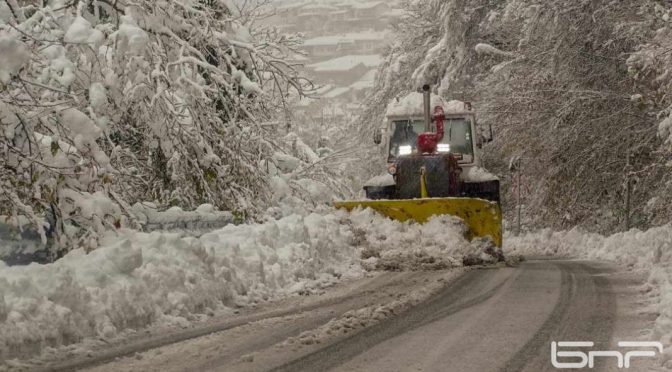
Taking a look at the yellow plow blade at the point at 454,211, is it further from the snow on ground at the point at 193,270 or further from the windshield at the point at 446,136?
the windshield at the point at 446,136

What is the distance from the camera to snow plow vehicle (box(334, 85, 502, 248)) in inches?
484

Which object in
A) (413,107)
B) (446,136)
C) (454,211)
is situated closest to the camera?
(454,211)

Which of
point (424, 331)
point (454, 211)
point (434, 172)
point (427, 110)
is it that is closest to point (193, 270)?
point (424, 331)

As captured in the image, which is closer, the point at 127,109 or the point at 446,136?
the point at 127,109

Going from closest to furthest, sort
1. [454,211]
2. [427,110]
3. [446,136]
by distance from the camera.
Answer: [454,211], [427,110], [446,136]

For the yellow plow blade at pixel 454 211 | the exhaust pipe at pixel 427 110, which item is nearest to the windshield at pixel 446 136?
the exhaust pipe at pixel 427 110

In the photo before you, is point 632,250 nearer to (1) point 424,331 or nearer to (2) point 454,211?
(2) point 454,211

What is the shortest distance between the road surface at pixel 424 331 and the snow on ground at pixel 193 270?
60 cm

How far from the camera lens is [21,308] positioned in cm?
563

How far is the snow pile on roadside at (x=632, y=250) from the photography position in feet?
22.1

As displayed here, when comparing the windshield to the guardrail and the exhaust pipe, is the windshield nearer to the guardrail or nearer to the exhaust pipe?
the exhaust pipe

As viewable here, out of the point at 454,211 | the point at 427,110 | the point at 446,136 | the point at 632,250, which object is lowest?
the point at 632,250

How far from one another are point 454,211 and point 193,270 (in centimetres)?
546

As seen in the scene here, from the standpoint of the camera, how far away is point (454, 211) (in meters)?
12.2
